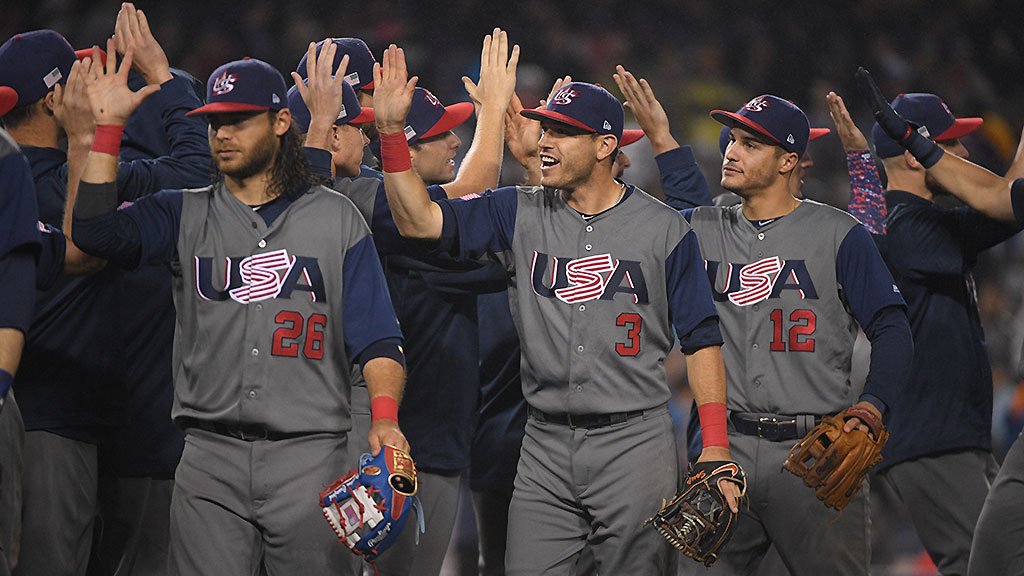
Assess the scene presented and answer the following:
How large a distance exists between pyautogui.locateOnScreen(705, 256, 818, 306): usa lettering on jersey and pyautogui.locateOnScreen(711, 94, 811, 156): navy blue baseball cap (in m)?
0.54

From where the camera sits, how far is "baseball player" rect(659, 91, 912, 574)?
179 inches

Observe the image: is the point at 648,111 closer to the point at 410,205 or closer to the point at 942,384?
the point at 410,205

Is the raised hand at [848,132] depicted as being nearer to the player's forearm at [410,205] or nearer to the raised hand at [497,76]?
the raised hand at [497,76]

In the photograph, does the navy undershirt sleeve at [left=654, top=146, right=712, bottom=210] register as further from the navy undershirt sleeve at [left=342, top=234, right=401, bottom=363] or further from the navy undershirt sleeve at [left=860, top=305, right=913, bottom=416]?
the navy undershirt sleeve at [left=342, top=234, right=401, bottom=363]

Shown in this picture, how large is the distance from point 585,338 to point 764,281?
3.08ft

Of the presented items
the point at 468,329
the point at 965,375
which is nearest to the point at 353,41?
the point at 468,329

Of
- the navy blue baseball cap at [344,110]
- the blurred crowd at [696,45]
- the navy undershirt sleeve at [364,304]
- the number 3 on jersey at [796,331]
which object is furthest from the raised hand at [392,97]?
the blurred crowd at [696,45]

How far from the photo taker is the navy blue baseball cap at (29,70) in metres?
4.27

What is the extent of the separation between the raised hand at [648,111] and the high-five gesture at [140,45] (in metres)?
1.90

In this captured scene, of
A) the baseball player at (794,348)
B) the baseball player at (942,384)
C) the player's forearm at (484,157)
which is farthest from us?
the baseball player at (942,384)

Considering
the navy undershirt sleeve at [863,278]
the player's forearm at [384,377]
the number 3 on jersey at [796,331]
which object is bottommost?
the number 3 on jersey at [796,331]

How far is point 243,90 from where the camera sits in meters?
3.86

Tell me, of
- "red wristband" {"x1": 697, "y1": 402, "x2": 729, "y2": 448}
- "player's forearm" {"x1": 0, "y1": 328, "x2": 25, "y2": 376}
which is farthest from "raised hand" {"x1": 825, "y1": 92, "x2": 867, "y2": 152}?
"player's forearm" {"x1": 0, "y1": 328, "x2": 25, "y2": 376}

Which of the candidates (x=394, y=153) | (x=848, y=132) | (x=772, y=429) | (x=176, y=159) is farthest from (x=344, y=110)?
(x=848, y=132)
